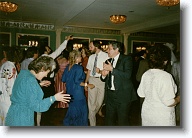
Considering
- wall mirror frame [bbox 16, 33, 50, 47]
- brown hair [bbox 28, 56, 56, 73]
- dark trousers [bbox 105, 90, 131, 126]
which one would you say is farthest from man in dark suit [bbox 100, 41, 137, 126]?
wall mirror frame [bbox 16, 33, 50, 47]

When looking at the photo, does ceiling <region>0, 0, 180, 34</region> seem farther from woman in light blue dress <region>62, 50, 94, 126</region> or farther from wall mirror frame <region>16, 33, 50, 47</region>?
woman in light blue dress <region>62, 50, 94, 126</region>

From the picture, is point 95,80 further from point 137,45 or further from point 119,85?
point 137,45

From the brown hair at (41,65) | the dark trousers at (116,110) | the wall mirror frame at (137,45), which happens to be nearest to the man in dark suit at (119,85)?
the dark trousers at (116,110)

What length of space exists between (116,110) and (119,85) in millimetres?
329

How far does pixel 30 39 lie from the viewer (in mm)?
8289

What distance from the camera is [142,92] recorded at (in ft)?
6.56

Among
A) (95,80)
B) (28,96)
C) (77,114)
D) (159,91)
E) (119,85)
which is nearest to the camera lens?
(28,96)

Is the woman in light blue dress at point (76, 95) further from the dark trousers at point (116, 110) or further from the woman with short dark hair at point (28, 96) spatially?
the woman with short dark hair at point (28, 96)

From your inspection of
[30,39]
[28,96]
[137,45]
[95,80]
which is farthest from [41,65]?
[137,45]

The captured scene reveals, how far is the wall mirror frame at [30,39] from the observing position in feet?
26.6

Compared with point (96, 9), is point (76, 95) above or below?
below

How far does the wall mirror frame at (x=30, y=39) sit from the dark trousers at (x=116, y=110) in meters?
6.58

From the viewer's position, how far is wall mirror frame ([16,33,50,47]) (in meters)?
8.12

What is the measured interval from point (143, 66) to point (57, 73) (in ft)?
5.96
